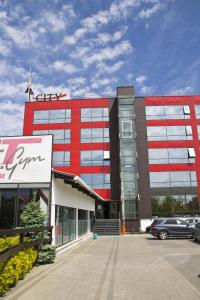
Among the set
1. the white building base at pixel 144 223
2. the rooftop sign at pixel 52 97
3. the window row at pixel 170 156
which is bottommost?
the white building base at pixel 144 223

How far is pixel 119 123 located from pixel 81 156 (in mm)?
7169

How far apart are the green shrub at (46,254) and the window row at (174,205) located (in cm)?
2984

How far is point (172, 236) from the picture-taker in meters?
24.4

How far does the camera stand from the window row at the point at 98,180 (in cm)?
4228

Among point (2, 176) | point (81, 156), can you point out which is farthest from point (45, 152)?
point (81, 156)

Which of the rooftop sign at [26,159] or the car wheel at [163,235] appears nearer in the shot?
the rooftop sign at [26,159]

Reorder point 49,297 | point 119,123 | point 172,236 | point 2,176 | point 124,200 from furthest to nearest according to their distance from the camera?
point 119,123 < point 124,200 < point 172,236 < point 2,176 < point 49,297

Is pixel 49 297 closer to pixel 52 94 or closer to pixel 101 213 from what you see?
pixel 101 213

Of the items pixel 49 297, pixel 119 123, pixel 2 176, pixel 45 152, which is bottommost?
pixel 49 297

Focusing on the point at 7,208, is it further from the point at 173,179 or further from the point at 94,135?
the point at 173,179

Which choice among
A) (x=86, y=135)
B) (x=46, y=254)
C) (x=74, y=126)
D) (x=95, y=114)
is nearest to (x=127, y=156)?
(x=86, y=135)

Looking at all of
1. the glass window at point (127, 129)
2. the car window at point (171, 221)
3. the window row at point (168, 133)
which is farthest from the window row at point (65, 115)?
the car window at point (171, 221)

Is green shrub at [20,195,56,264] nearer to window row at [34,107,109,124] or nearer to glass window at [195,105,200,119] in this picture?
window row at [34,107,109,124]

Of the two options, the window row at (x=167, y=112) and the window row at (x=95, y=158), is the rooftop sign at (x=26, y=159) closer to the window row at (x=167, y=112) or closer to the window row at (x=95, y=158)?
the window row at (x=95, y=158)
